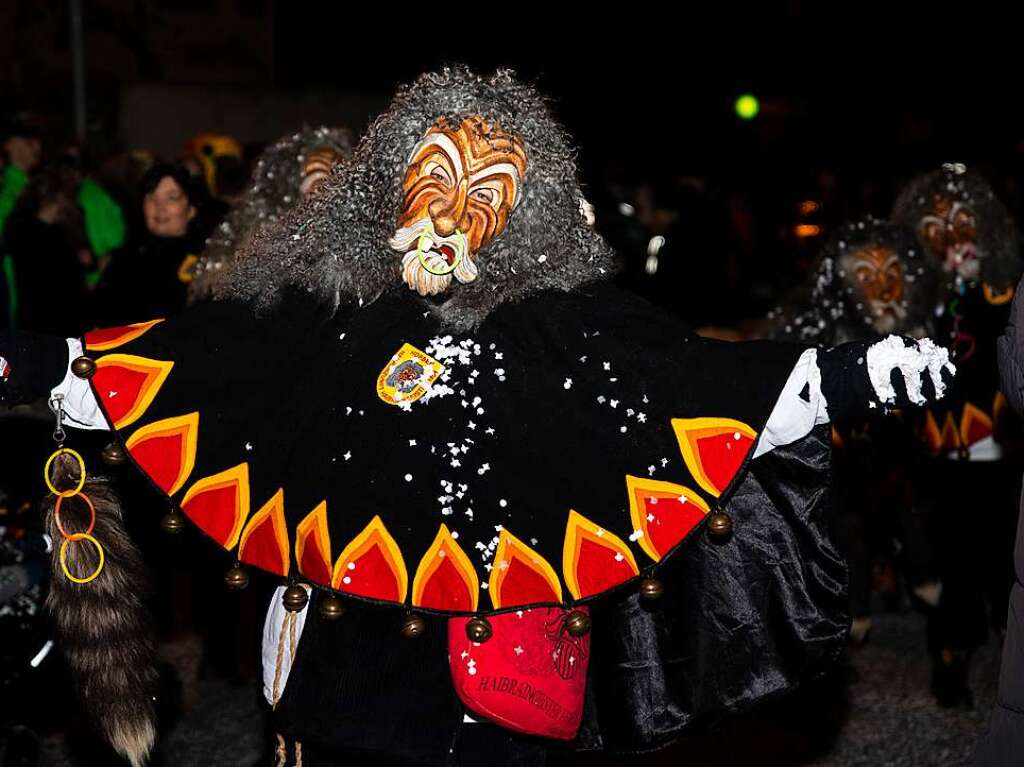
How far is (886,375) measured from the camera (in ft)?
9.53

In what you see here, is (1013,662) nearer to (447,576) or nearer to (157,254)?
(447,576)

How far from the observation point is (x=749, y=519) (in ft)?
10.6

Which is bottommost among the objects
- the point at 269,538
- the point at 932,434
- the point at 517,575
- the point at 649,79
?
the point at 517,575

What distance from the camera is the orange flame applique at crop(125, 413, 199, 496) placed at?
126 inches

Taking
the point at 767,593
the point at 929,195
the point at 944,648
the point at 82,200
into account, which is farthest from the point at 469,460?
the point at 82,200

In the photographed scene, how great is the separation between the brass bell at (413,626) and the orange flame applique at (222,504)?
420mm

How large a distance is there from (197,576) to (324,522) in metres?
2.97

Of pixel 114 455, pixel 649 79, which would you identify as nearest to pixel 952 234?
pixel 114 455

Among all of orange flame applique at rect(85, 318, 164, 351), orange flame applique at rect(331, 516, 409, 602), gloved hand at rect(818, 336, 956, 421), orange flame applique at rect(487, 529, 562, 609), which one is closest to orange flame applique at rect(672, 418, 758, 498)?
gloved hand at rect(818, 336, 956, 421)

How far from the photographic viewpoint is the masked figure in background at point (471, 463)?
3.02 meters

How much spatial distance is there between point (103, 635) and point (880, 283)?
11.1 ft

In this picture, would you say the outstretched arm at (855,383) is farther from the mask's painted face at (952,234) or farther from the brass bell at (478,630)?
the mask's painted face at (952,234)

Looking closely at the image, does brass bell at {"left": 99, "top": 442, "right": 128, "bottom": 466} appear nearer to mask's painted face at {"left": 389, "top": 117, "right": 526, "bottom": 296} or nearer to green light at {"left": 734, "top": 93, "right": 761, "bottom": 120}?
mask's painted face at {"left": 389, "top": 117, "right": 526, "bottom": 296}

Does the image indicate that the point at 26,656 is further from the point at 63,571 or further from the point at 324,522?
the point at 324,522
